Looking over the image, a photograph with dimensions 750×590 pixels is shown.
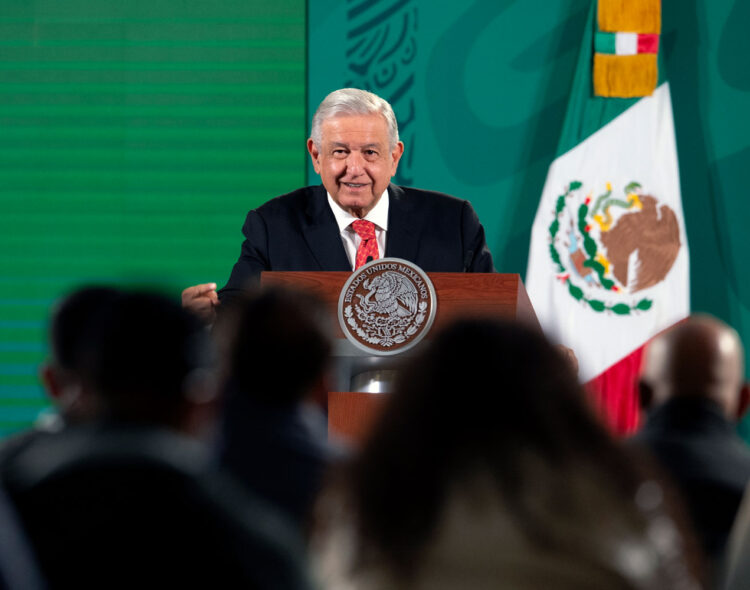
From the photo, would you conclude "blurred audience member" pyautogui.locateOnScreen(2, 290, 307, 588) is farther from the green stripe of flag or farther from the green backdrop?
the green stripe of flag

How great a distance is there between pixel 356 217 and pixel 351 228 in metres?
0.09

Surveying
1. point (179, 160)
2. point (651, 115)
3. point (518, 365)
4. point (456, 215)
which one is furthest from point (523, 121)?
point (518, 365)

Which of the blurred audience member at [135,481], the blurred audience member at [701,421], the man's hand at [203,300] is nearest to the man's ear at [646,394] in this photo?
the blurred audience member at [701,421]

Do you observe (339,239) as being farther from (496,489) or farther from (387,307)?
(496,489)

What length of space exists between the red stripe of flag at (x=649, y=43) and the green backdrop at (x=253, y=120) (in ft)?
0.53

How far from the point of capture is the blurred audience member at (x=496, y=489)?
834mm

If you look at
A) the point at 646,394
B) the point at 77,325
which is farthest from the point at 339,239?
the point at 77,325

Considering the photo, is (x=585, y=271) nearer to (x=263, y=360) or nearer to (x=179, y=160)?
(x=179, y=160)

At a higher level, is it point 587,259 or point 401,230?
point 401,230

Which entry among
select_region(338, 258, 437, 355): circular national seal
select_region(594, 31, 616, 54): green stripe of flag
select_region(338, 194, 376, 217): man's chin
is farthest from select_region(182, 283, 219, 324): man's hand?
select_region(594, 31, 616, 54): green stripe of flag

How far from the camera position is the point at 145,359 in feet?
2.96

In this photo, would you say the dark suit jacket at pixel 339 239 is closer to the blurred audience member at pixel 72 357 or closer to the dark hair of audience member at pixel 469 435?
the blurred audience member at pixel 72 357

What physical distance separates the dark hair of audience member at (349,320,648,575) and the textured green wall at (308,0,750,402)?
14.5 feet

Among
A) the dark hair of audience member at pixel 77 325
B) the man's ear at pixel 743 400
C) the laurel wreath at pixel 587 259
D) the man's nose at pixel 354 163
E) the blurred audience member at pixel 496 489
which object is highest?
the man's nose at pixel 354 163
